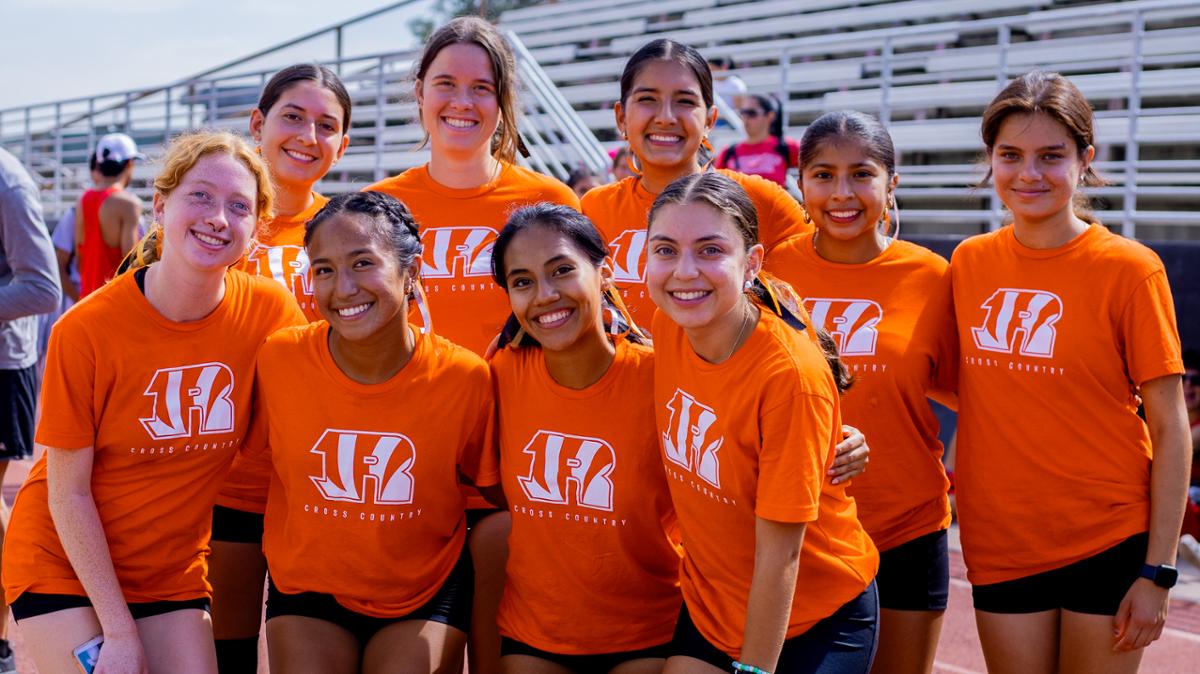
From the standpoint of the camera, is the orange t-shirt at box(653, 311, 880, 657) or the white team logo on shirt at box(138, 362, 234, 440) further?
the white team logo on shirt at box(138, 362, 234, 440)

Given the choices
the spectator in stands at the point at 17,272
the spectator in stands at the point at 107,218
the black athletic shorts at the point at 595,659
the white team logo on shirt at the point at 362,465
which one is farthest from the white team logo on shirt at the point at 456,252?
the spectator in stands at the point at 107,218

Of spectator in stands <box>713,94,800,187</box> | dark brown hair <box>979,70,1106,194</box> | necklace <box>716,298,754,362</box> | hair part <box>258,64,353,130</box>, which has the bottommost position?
necklace <box>716,298,754,362</box>

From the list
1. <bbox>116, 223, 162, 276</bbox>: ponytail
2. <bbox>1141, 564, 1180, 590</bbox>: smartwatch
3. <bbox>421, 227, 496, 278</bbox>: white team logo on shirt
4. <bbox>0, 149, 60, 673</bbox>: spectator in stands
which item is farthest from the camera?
<bbox>0, 149, 60, 673</bbox>: spectator in stands

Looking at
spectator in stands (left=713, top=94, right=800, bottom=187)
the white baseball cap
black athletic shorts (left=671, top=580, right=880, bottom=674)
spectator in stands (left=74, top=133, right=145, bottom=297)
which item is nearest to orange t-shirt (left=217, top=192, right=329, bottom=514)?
black athletic shorts (left=671, top=580, right=880, bottom=674)

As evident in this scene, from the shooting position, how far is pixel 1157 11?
8070 millimetres

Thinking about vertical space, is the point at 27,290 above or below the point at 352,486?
above

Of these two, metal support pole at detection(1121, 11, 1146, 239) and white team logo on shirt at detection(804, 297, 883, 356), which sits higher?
metal support pole at detection(1121, 11, 1146, 239)

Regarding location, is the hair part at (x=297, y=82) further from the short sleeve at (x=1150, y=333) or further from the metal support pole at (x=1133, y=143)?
the metal support pole at (x=1133, y=143)

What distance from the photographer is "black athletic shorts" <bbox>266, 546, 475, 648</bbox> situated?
9.45ft

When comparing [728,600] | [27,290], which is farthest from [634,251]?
[27,290]

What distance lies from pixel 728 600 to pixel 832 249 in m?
1.09

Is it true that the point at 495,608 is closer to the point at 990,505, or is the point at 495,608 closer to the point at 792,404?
the point at 792,404

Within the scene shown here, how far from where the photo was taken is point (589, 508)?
283cm

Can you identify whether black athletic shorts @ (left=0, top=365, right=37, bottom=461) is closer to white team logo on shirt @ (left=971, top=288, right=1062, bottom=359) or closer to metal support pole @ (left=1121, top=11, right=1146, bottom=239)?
white team logo on shirt @ (left=971, top=288, right=1062, bottom=359)
